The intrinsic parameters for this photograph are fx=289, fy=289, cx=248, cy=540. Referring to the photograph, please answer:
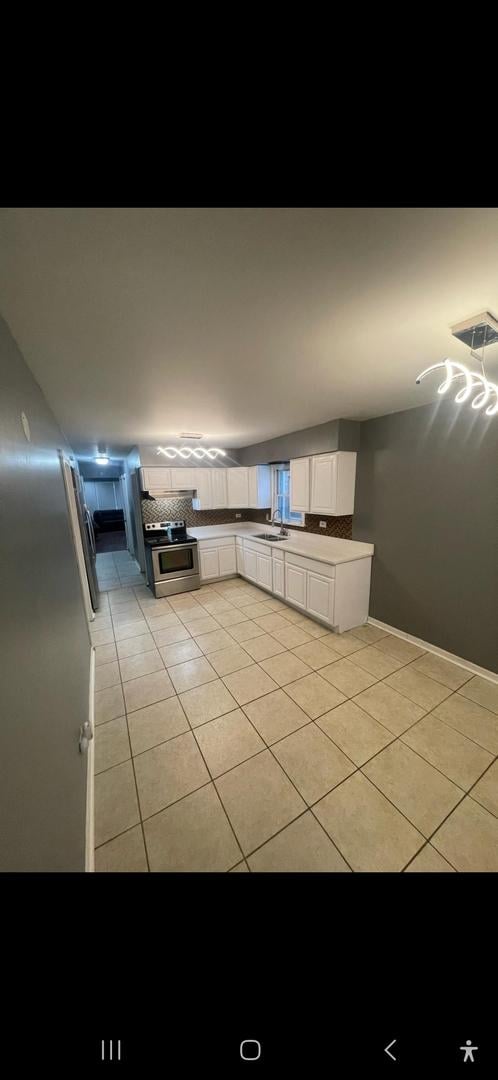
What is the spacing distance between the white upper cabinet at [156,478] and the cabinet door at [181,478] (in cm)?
8

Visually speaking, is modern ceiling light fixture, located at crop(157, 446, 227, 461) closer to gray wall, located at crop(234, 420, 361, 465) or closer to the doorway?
gray wall, located at crop(234, 420, 361, 465)

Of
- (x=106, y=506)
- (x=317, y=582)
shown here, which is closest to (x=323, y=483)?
(x=317, y=582)

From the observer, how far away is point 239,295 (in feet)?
3.55

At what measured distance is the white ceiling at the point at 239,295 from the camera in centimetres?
78

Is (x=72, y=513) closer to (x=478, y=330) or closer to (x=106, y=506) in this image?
(x=478, y=330)

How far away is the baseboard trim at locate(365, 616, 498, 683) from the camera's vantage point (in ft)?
8.10

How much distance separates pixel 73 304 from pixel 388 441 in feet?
9.32

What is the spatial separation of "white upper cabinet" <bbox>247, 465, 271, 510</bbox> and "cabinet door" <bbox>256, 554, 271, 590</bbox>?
41.1 inches

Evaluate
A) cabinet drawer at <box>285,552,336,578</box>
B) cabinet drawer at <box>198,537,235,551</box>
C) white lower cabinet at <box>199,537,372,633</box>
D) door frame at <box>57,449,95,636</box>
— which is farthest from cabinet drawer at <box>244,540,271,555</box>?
door frame at <box>57,449,95,636</box>

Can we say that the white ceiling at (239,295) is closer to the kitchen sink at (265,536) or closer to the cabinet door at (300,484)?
the cabinet door at (300,484)

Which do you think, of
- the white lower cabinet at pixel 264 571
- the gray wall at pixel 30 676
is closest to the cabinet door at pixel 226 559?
the white lower cabinet at pixel 264 571
